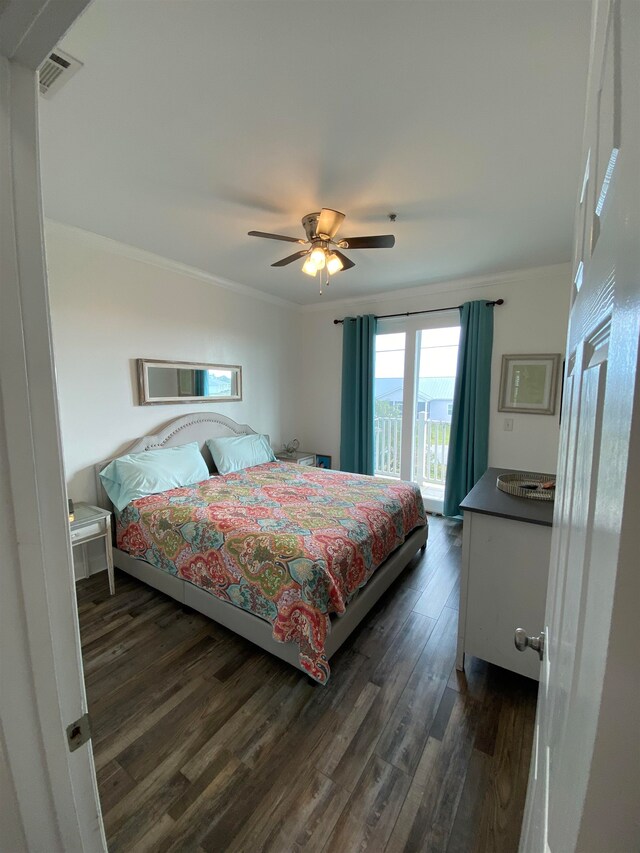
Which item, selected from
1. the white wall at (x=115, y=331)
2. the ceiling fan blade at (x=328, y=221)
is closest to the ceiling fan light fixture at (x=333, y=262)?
the ceiling fan blade at (x=328, y=221)

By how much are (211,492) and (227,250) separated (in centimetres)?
198

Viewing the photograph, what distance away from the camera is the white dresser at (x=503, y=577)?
1554 mm

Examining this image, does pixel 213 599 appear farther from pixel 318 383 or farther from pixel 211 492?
pixel 318 383

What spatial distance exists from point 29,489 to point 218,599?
1.79m

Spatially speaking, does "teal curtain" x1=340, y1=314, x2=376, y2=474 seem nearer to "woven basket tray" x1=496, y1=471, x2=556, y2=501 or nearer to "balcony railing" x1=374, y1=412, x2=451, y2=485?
"balcony railing" x1=374, y1=412, x2=451, y2=485

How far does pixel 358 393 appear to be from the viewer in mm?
4230

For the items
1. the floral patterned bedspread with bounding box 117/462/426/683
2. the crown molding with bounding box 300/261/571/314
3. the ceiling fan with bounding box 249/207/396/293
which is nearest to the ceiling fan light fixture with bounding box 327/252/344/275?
the ceiling fan with bounding box 249/207/396/293

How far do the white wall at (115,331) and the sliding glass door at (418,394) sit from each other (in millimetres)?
1800

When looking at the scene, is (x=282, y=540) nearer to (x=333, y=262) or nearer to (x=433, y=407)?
(x=333, y=262)

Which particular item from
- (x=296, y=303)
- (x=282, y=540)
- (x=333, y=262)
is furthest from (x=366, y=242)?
(x=296, y=303)

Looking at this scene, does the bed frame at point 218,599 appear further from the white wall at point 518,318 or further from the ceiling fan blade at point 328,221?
the ceiling fan blade at point 328,221

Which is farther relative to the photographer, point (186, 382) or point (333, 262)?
point (186, 382)

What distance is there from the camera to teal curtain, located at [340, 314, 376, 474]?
163 inches

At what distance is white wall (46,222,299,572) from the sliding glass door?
1800mm
